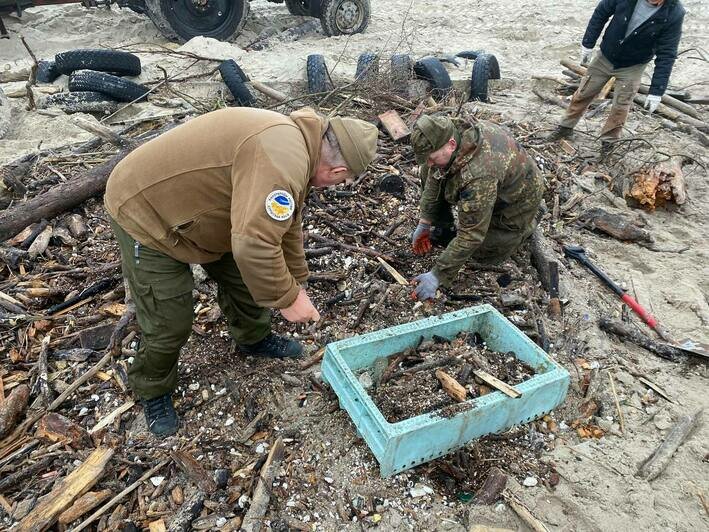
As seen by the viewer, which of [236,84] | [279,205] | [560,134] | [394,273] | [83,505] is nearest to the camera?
[279,205]

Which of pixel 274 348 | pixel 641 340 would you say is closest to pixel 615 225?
pixel 641 340

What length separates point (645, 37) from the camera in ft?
22.4

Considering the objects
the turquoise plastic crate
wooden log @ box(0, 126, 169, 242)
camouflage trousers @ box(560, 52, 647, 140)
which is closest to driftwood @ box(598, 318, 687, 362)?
the turquoise plastic crate

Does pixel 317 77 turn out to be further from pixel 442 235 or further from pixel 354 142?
pixel 354 142

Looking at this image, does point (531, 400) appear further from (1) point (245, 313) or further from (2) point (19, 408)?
(2) point (19, 408)

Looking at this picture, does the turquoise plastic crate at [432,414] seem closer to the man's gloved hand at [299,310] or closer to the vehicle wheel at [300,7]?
the man's gloved hand at [299,310]

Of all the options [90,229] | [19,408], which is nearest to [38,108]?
[90,229]

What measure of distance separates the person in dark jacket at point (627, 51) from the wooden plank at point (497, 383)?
562 cm

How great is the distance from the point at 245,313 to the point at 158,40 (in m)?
10.6

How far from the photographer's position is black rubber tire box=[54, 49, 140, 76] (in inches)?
327

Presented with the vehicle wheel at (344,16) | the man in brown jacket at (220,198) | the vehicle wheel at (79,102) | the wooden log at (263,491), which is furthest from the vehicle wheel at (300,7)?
the wooden log at (263,491)

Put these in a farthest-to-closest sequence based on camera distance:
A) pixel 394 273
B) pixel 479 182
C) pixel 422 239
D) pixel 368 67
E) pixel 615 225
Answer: pixel 368 67 < pixel 615 225 < pixel 422 239 < pixel 394 273 < pixel 479 182

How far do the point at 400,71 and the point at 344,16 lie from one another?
17.8 ft

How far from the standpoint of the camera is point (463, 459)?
3.26m
